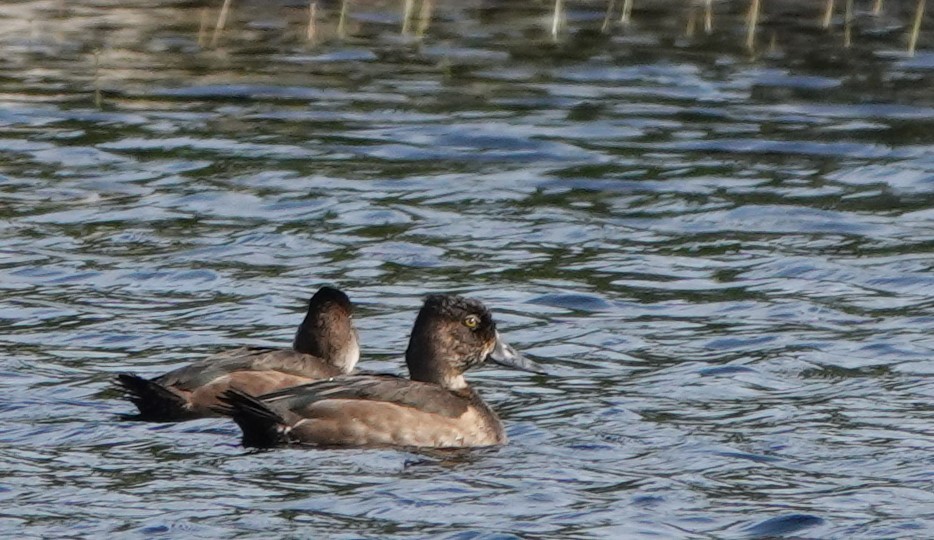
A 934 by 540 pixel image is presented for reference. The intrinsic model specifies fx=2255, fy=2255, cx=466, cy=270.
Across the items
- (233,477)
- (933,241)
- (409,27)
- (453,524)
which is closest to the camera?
(453,524)

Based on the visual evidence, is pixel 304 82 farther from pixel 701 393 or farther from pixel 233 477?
pixel 233 477

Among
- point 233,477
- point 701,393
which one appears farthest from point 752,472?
point 233,477

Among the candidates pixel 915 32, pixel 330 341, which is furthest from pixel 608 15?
pixel 330 341

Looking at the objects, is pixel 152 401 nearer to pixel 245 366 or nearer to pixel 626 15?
pixel 245 366

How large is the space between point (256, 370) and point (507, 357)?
1.32 m

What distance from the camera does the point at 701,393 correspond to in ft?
37.8

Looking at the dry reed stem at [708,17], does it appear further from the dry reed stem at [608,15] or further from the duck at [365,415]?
the duck at [365,415]

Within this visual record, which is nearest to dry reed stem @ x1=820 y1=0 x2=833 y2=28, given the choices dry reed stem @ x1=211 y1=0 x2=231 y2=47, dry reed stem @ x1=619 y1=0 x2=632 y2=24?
dry reed stem @ x1=619 y1=0 x2=632 y2=24

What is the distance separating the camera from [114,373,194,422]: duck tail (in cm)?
1083

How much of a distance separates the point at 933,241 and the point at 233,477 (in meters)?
6.49

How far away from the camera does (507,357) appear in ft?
38.2

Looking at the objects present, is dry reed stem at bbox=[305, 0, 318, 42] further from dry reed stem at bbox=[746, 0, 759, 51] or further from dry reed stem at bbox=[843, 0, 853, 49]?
dry reed stem at bbox=[843, 0, 853, 49]

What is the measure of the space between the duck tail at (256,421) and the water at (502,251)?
0.78ft

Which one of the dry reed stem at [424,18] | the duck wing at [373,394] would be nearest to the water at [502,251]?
the dry reed stem at [424,18]
